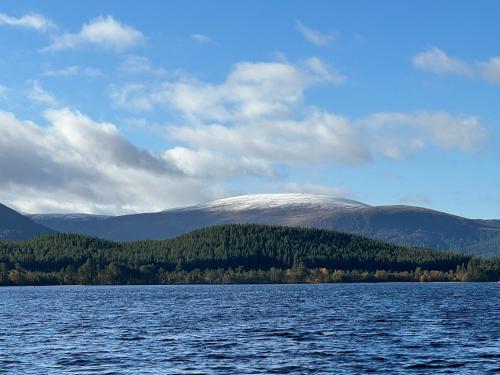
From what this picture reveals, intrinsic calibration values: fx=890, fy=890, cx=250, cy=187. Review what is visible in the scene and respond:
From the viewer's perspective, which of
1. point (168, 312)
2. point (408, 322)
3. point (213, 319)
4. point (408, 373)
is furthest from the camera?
point (168, 312)

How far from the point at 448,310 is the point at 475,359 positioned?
91.3m

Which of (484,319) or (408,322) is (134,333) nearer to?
(408,322)

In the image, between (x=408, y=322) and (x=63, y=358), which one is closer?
(x=63, y=358)

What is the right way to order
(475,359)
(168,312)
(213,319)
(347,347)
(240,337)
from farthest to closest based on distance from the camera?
(168,312) < (213,319) < (240,337) < (347,347) < (475,359)

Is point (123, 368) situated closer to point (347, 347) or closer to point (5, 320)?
point (347, 347)

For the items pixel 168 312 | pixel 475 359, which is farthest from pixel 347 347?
pixel 168 312

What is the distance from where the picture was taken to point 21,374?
86.7m

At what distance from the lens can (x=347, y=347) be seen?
355 ft

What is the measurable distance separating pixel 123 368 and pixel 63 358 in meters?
11.7

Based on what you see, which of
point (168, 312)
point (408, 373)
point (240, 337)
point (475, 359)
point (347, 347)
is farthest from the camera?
point (168, 312)

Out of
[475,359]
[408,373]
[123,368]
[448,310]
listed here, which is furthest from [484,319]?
[123,368]

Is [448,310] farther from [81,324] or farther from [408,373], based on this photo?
[408,373]

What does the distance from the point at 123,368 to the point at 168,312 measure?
314 ft

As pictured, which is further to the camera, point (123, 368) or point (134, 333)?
point (134, 333)
